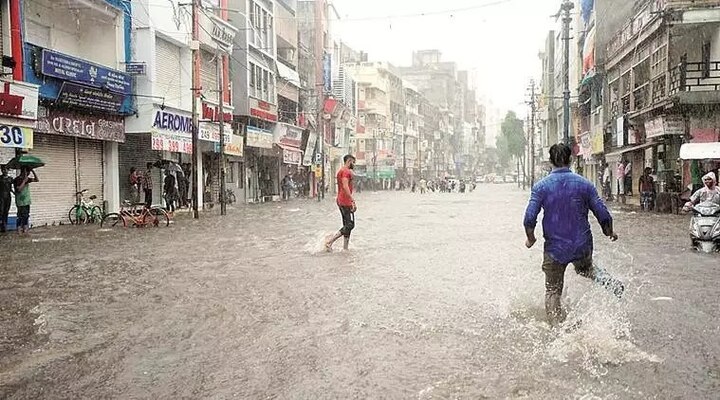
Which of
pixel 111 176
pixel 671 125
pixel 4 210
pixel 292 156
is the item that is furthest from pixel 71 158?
pixel 292 156

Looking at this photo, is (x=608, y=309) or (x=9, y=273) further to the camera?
(x=9, y=273)

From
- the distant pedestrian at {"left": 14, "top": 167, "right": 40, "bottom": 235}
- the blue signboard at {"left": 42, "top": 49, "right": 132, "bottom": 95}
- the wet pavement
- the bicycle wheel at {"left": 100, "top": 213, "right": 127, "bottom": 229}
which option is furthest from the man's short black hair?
the blue signboard at {"left": 42, "top": 49, "right": 132, "bottom": 95}

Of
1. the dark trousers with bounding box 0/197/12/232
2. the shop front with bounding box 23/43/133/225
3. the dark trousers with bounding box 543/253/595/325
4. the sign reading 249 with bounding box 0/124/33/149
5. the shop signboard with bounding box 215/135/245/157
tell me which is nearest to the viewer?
the dark trousers with bounding box 543/253/595/325

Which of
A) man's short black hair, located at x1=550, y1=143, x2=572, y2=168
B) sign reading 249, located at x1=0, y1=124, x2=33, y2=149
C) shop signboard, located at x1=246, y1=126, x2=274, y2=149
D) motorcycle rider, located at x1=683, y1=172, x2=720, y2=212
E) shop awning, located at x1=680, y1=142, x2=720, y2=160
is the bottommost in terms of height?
motorcycle rider, located at x1=683, y1=172, x2=720, y2=212

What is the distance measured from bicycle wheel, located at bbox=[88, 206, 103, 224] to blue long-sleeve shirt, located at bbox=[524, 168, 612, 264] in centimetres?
1815

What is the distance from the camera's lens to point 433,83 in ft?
452

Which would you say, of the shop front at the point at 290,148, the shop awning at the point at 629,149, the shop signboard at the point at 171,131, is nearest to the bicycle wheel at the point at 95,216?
the shop signboard at the point at 171,131

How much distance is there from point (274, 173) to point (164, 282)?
37809 mm

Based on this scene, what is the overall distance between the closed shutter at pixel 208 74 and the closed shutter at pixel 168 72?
3.04 metres

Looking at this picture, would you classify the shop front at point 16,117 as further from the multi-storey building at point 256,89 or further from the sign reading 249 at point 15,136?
the multi-storey building at point 256,89

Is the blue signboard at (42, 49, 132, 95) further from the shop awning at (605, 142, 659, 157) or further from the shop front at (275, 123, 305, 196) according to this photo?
the shop awning at (605, 142, 659, 157)

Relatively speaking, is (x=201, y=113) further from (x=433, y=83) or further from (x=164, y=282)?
(x=433, y=83)

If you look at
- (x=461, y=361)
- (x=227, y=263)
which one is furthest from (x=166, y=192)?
(x=461, y=361)

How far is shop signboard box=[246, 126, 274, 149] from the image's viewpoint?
1510 inches
